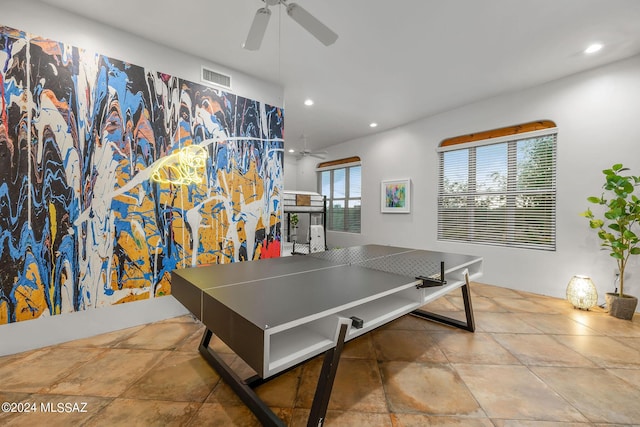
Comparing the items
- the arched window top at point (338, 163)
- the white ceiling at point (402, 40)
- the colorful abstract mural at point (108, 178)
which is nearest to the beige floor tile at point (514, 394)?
the colorful abstract mural at point (108, 178)

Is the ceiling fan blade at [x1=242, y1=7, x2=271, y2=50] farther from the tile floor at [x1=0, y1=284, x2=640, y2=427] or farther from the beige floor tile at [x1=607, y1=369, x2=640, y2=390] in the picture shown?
the beige floor tile at [x1=607, y1=369, x2=640, y2=390]

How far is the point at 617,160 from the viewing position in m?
3.31

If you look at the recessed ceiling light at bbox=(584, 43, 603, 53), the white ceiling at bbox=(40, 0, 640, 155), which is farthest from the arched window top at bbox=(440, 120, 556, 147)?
the recessed ceiling light at bbox=(584, 43, 603, 53)

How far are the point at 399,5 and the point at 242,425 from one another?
3.36m

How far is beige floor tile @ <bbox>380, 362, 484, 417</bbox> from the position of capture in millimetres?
1645

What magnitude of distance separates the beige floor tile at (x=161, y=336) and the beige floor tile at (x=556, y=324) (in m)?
3.56

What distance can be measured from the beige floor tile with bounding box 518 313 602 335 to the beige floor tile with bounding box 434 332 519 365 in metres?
0.72

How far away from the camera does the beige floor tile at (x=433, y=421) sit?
1.52m

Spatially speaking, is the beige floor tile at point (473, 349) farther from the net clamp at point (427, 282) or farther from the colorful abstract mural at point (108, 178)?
the colorful abstract mural at point (108, 178)

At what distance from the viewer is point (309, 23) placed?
6.40ft

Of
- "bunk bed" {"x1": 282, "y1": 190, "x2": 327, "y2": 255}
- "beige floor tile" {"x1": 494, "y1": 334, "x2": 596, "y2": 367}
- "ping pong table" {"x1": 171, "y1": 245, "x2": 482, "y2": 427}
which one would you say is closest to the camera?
"ping pong table" {"x1": 171, "y1": 245, "x2": 482, "y2": 427}

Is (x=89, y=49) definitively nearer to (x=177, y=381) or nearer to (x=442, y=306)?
(x=177, y=381)

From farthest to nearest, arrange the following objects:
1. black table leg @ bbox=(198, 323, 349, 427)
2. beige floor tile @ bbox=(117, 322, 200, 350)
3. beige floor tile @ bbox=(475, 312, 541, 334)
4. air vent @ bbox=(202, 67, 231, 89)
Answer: air vent @ bbox=(202, 67, 231, 89), beige floor tile @ bbox=(475, 312, 541, 334), beige floor tile @ bbox=(117, 322, 200, 350), black table leg @ bbox=(198, 323, 349, 427)

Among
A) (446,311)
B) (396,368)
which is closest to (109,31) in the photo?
(396,368)
